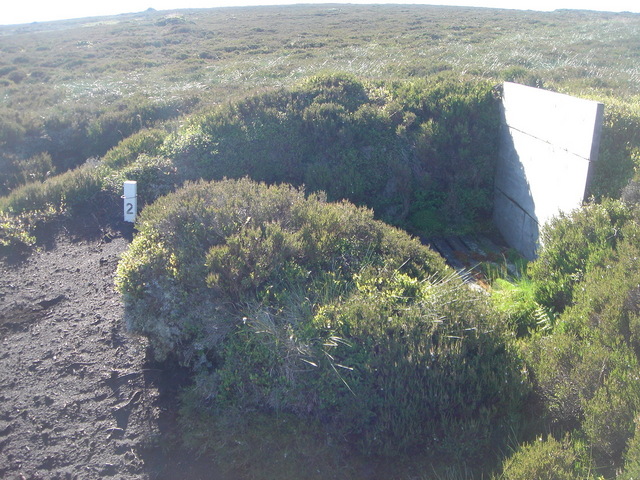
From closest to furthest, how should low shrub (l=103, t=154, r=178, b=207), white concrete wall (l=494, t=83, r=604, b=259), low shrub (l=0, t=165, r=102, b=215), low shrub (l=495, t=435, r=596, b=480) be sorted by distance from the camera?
1. low shrub (l=495, t=435, r=596, b=480)
2. white concrete wall (l=494, t=83, r=604, b=259)
3. low shrub (l=0, t=165, r=102, b=215)
4. low shrub (l=103, t=154, r=178, b=207)

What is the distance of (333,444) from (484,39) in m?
22.5

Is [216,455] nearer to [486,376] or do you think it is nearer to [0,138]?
[486,376]

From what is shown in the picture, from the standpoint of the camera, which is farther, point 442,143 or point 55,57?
point 55,57

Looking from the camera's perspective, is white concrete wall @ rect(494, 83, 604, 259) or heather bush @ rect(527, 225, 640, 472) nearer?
heather bush @ rect(527, 225, 640, 472)

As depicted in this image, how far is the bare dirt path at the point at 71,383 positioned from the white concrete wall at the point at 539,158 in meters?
5.95

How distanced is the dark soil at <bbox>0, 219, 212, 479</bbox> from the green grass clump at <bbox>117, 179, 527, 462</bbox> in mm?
407

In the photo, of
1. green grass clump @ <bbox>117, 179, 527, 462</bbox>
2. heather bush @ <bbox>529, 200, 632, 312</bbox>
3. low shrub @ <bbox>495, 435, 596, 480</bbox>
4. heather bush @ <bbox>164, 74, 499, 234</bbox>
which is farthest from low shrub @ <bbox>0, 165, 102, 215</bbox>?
low shrub @ <bbox>495, 435, 596, 480</bbox>

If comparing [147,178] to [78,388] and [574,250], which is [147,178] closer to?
[78,388]

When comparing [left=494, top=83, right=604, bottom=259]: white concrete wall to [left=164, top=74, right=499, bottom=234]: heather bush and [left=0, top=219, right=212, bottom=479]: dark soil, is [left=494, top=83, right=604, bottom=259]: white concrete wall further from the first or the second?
[left=0, top=219, right=212, bottom=479]: dark soil

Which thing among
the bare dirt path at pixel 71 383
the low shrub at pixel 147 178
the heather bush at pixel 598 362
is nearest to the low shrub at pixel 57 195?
the low shrub at pixel 147 178

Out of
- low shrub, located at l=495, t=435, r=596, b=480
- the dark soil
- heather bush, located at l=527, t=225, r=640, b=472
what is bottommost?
the dark soil

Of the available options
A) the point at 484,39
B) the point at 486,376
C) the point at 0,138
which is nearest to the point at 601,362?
the point at 486,376

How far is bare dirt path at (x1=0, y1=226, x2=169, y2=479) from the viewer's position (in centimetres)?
379

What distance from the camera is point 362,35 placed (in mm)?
25234
